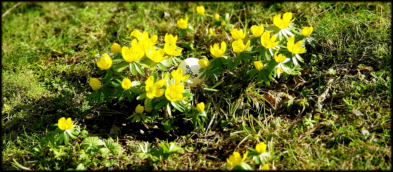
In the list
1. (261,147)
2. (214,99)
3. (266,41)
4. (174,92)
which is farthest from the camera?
(214,99)

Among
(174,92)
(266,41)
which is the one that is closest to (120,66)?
(174,92)

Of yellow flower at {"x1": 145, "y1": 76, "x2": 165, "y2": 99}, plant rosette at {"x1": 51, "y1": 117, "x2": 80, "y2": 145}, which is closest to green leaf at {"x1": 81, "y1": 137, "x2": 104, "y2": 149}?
plant rosette at {"x1": 51, "y1": 117, "x2": 80, "y2": 145}

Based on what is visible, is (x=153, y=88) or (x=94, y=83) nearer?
(x=153, y=88)

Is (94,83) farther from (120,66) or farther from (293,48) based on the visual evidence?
(293,48)

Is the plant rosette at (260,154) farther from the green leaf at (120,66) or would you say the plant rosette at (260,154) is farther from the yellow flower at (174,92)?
the green leaf at (120,66)

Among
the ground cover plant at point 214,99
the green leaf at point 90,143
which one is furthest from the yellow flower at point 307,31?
the green leaf at point 90,143

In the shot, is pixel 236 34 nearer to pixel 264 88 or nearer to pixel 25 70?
pixel 264 88

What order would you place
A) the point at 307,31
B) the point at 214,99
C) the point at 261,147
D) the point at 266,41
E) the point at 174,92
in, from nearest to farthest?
the point at 261,147 < the point at 174,92 < the point at 266,41 < the point at 307,31 < the point at 214,99
